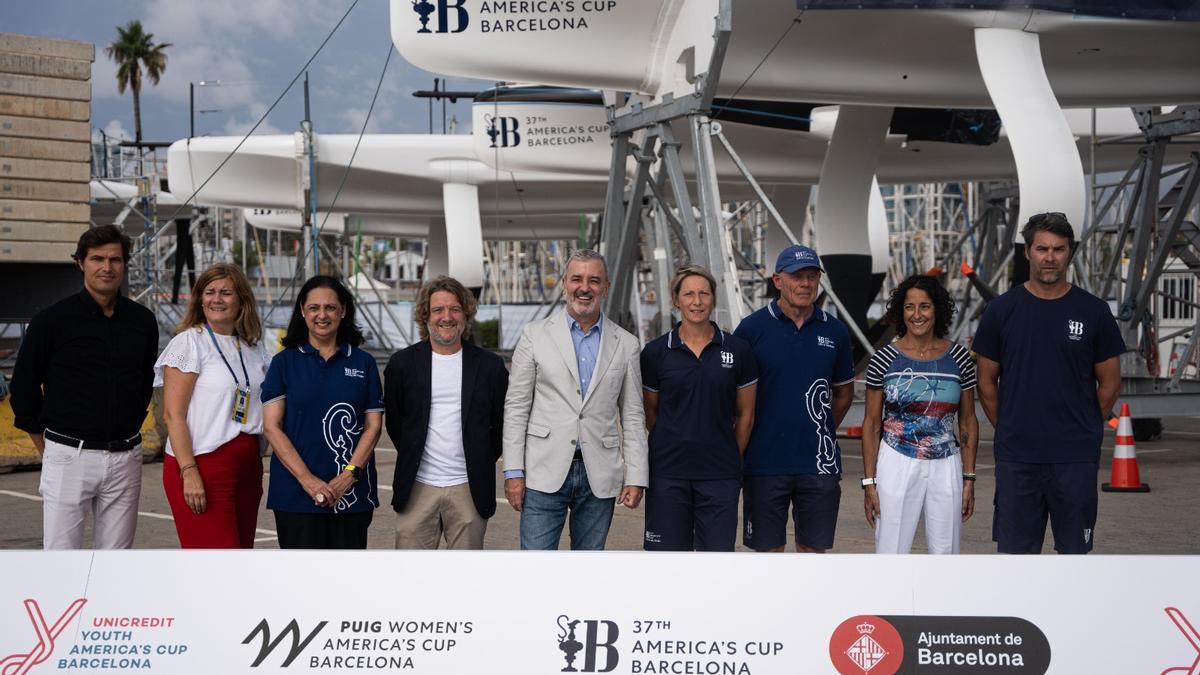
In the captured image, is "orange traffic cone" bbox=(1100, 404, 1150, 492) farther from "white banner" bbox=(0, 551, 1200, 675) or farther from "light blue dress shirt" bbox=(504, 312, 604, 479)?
"white banner" bbox=(0, 551, 1200, 675)

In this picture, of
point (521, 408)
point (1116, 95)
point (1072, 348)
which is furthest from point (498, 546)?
point (1116, 95)

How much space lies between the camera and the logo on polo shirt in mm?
4617

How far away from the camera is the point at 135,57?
62219mm

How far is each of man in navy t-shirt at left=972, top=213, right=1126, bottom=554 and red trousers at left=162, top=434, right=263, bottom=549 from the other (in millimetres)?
2988

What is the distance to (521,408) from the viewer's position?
4.48 m

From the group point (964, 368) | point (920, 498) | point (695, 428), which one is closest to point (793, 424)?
point (695, 428)

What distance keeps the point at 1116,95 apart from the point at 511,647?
1015 cm

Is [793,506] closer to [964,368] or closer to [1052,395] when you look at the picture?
[964,368]

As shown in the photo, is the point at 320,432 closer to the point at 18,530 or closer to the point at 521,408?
the point at 521,408

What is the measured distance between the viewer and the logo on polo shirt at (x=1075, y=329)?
15.1 feet

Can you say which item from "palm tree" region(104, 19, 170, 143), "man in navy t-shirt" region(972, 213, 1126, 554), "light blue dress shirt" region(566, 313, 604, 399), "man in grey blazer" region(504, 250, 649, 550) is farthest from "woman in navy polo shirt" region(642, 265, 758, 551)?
"palm tree" region(104, 19, 170, 143)

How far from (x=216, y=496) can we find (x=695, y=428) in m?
1.84

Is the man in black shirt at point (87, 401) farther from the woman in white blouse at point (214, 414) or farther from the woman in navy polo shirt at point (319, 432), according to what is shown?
the woman in navy polo shirt at point (319, 432)

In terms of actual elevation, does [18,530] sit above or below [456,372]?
below
